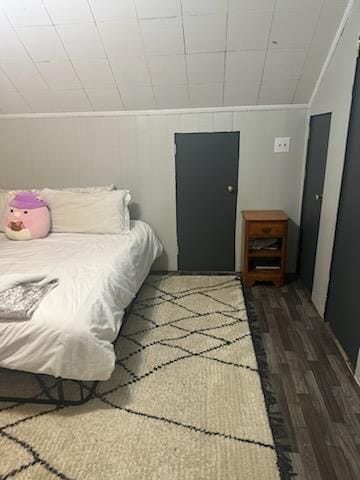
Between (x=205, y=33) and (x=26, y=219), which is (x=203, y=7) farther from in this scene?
(x=26, y=219)

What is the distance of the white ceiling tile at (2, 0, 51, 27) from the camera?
2051mm

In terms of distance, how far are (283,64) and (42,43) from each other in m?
1.75

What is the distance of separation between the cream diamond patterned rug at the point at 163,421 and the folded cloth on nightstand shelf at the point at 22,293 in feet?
1.78

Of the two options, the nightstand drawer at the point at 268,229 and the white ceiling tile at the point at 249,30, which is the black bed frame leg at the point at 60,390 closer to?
the nightstand drawer at the point at 268,229

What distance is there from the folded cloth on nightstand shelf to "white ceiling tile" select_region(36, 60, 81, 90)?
5.49 feet

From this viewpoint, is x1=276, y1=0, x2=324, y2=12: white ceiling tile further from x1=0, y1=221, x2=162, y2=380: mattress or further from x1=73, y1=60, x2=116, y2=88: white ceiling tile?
x1=0, y1=221, x2=162, y2=380: mattress

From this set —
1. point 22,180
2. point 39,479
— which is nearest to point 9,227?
point 22,180

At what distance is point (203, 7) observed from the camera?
203 centimetres

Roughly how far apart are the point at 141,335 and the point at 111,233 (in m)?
0.92

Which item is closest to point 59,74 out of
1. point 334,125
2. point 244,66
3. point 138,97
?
point 138,97

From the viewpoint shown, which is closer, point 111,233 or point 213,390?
point 213,390

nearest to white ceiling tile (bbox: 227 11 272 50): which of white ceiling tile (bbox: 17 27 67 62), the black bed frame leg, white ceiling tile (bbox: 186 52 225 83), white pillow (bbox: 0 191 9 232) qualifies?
white ceiling tile (bbox: 186 52 225 83)

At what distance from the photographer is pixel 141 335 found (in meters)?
2.32

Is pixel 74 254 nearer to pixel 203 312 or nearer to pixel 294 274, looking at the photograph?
pixel 203 312
